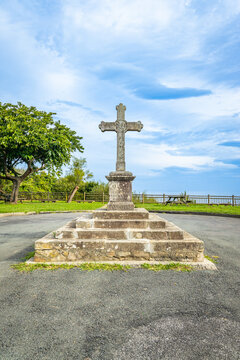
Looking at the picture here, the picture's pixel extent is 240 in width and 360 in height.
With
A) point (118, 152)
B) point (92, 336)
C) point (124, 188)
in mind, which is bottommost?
point (92, 336)

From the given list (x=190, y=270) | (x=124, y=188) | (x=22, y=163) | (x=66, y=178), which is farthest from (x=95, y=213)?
(x=66, y=178)

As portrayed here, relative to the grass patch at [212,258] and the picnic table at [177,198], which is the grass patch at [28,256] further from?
the picnic table at [177,198]

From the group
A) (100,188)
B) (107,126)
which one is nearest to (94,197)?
(100,188)

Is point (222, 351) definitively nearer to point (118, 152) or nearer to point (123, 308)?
point (123, 308)

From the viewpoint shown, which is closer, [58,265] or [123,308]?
[123,308]

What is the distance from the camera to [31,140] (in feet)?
60.3

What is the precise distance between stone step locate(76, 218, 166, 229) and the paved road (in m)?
1.11

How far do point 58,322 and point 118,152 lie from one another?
4.72 m

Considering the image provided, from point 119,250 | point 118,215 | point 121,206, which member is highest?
point 121,206

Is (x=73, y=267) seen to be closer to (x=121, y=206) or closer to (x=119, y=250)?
(x=119, y=250)

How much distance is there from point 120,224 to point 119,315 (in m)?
2.33

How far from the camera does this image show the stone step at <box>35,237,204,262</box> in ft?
12.1

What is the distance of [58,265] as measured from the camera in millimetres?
3545

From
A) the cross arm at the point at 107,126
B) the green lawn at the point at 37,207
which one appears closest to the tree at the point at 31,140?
the green lawn at the point at 37,207
